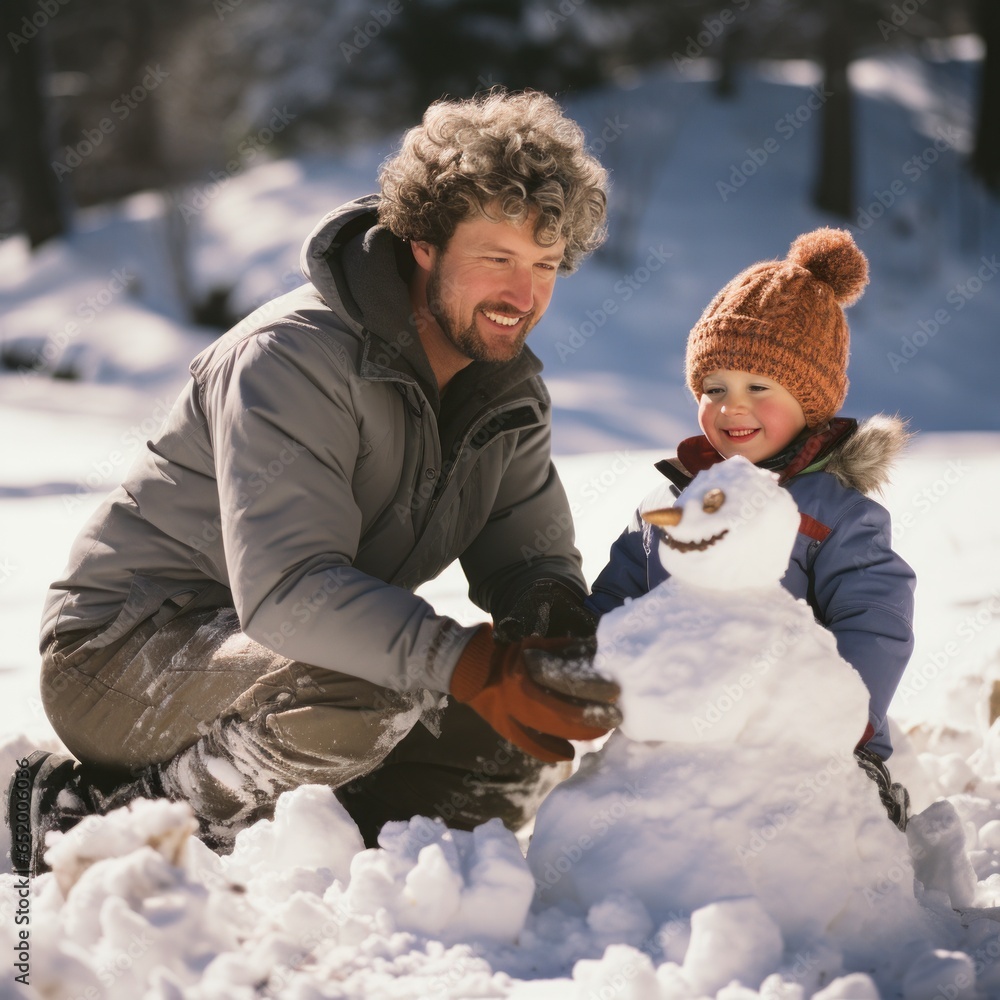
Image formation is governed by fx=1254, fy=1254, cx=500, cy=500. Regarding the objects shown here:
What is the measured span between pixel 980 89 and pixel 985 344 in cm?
300

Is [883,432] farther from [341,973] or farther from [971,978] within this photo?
[341,973]

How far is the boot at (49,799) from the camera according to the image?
264 centimetres

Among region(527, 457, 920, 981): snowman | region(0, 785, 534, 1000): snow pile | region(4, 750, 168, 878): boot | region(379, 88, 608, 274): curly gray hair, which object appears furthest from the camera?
region(379, 88, 608, 274): curly gray hair

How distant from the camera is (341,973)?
183cm

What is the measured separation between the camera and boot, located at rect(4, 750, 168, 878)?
104 inches

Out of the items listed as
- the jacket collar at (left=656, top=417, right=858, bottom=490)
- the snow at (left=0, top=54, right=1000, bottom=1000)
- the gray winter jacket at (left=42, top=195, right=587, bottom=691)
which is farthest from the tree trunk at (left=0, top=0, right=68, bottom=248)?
the jacket collar at (left=656, top=417, right=858, bottom=490)

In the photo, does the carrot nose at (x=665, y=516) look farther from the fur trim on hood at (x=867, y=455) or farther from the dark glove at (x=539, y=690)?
the fur trim on hood at (x=867, y=455)

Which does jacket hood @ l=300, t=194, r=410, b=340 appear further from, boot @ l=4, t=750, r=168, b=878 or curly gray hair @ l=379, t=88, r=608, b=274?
boot @ l=4, t=750, r=168, b=878

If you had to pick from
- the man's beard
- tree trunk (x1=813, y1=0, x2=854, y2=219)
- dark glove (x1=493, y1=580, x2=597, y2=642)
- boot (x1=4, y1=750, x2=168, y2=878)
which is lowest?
boot (x1=4, y1=750, x2=168, y2=878)

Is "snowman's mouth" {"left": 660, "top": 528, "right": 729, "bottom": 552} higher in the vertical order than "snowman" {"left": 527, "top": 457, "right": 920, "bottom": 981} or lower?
higher

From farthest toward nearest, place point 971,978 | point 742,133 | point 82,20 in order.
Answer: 1. point 82,20
2. point 742,133
3. point 971,978

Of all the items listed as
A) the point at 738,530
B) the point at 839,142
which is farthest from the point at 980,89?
the point at 738,530

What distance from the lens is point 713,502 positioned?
2.08 m

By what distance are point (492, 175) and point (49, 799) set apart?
1.64 metres
